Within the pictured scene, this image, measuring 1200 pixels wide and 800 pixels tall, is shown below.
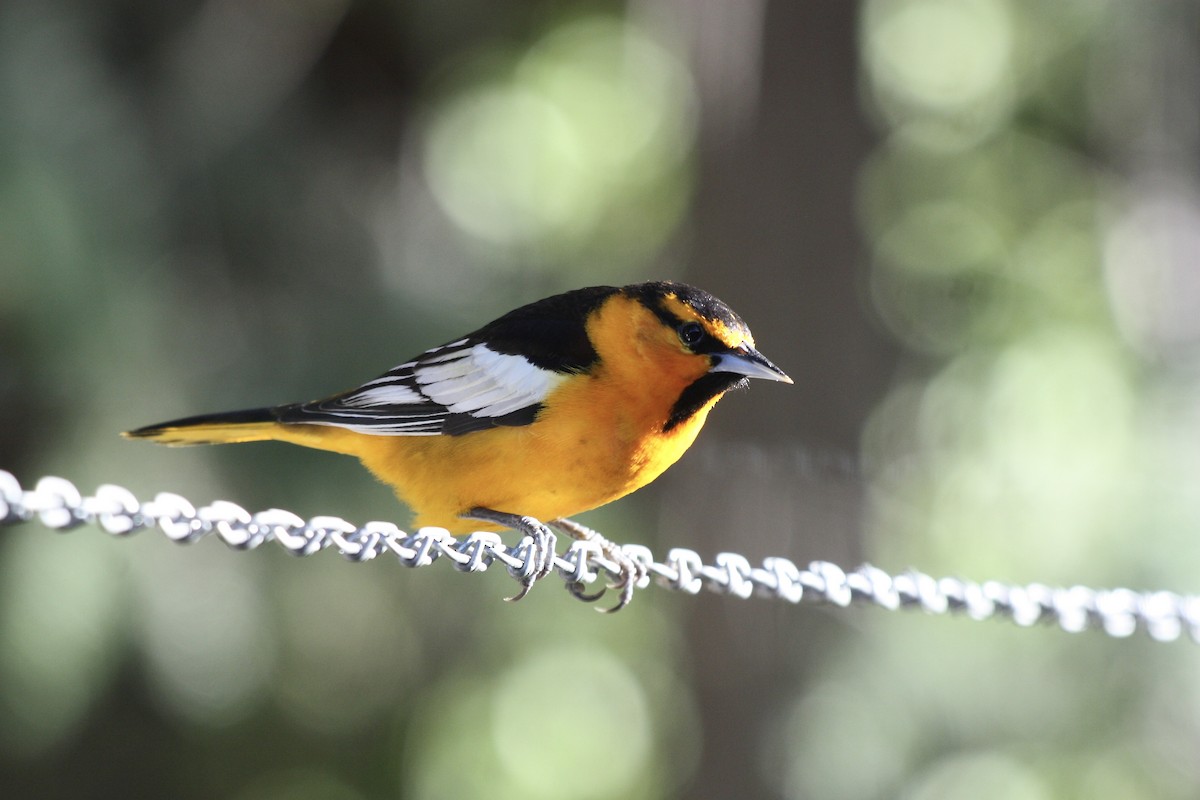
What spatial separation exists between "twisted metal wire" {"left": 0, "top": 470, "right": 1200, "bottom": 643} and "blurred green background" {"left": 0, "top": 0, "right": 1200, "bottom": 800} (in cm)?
209

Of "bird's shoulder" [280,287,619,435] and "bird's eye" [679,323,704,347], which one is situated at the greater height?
A: "bird's eye" [679,323,704,347]

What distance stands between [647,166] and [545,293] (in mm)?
1944

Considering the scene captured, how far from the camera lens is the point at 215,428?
122 inches

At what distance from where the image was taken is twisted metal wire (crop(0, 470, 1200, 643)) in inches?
53.3

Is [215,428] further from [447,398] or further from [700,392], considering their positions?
[700,392]

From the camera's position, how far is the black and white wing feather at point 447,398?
2.98 m

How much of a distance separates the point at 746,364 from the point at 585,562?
0.78 m

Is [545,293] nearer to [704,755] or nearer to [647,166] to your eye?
[647,166]

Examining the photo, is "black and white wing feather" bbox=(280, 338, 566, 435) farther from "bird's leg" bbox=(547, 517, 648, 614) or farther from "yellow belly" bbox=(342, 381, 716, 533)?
"bird's leg" bbox=(547, 517, 648, 614)

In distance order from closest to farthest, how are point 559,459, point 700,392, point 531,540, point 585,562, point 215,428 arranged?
point 585,562
point 531,540
point 559,459
point 700,392
point 215,428

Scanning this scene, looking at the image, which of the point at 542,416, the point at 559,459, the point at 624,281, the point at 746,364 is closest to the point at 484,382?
the point at 542,416

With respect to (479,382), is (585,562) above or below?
below

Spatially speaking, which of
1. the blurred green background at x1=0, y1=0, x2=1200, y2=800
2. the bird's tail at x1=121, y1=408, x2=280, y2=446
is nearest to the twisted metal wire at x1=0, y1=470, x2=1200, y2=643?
the bird's tail at x1=121, y1=408, x2=280, y2=446

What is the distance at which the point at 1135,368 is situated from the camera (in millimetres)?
6516
